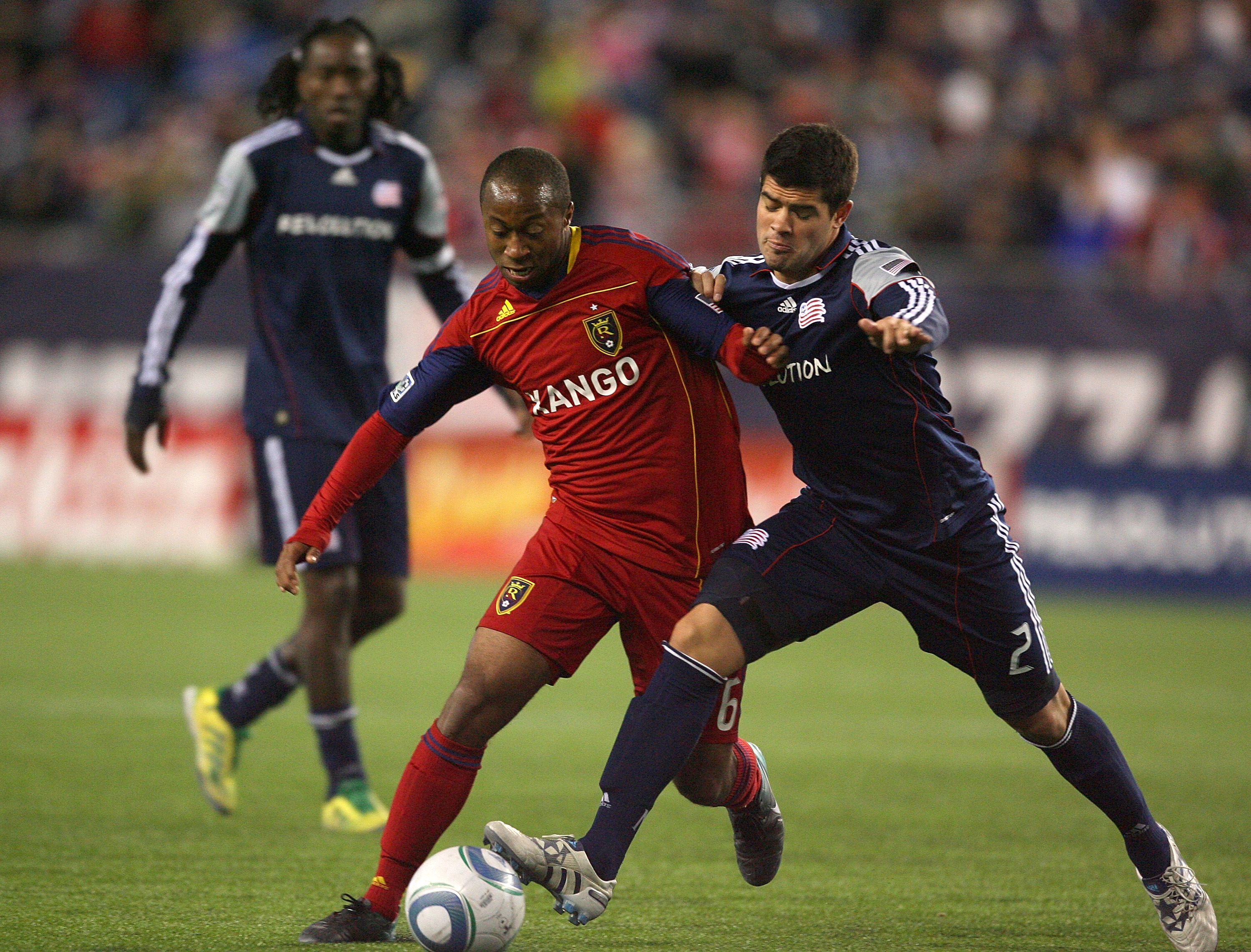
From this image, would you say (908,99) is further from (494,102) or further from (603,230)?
(603,230)

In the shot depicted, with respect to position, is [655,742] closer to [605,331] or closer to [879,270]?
[605,331]

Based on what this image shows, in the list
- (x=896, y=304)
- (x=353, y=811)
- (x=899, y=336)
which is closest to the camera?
(x=899, y=336)

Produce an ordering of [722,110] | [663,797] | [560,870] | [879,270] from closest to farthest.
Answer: [560,870]
[879,270]
[663,797]
[722,110]

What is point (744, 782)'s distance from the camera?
4.48m

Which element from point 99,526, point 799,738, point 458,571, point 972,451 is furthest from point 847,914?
point 99,526

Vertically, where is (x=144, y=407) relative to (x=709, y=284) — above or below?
below

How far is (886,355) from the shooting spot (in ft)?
13.7

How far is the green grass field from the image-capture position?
171 inches

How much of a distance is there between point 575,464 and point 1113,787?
1.62 metres

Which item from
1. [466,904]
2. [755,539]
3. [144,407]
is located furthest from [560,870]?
[144,407]

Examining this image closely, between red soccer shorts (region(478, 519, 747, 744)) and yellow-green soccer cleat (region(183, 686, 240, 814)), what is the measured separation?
1.90 meters

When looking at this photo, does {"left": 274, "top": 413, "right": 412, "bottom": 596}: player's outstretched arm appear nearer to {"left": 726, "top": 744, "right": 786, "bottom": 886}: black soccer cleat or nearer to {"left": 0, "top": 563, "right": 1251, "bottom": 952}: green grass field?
{"left": 0, "top": 563, "right": 1251, "bottom": 952}: green grass field

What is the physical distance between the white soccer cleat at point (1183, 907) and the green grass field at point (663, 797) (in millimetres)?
118

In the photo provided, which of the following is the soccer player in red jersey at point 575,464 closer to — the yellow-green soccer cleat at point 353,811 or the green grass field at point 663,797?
the green grass field at point 663,797
